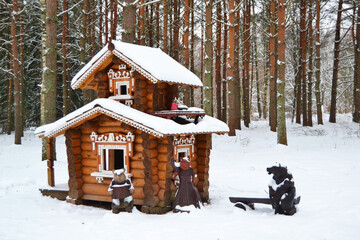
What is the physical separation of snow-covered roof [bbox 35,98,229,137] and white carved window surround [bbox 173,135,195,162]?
63 cm

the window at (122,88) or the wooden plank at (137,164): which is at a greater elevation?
the window at (122,88)

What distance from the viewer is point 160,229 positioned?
23.2 ft

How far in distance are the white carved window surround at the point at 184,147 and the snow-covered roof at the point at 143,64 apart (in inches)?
66.1

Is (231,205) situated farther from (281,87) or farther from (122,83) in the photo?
(281,87)

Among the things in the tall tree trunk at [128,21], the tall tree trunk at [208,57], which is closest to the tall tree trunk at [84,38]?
the tall tree trunk at [128,21]

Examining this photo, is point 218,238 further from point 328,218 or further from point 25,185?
point 25,185

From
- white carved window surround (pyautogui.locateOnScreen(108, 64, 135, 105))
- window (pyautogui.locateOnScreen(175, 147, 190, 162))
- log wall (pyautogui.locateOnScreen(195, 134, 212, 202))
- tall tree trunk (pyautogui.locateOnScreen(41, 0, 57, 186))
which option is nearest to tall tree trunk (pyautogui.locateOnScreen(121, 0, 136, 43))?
tall tree trunk (pyautogui.locateOnScreen(41, 0, 57, 186))

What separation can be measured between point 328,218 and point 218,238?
8.92 ft

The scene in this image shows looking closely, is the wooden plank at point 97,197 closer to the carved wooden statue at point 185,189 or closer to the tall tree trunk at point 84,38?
the carved wooden statue at point 185,189

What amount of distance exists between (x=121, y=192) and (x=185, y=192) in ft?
5.35

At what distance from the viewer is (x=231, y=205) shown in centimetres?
934

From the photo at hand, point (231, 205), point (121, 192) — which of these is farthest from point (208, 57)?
point (121, 192)

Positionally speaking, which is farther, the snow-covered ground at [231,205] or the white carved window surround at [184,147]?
the white carved window surround at [184,147]

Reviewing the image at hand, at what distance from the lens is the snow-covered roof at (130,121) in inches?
318
